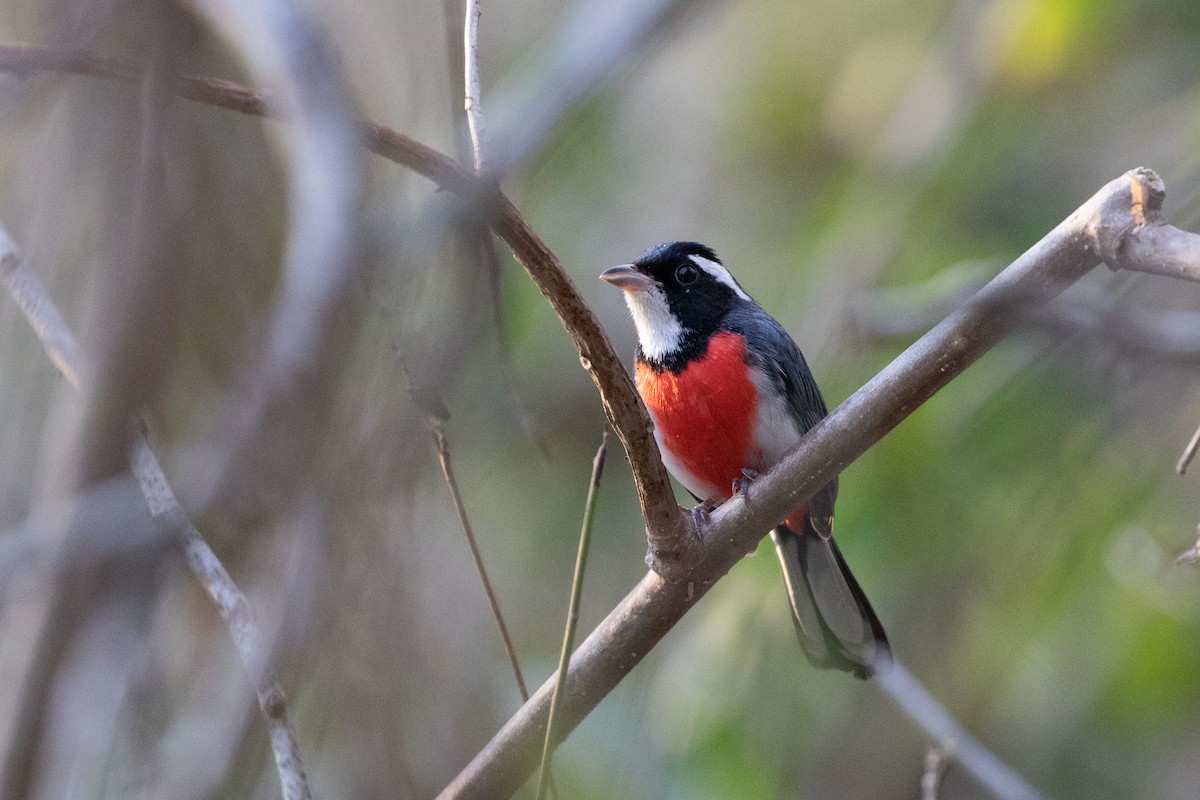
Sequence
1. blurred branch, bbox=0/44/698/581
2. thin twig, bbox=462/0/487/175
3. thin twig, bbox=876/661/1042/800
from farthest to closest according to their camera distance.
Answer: thin twig, bbox=876/661/1042/800 → thin twig, bbox=462/0/487/175 → blurred branch, bbox=0/44/698/581

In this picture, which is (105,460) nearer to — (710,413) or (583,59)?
(710,413)

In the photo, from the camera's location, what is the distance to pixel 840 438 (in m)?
2.30

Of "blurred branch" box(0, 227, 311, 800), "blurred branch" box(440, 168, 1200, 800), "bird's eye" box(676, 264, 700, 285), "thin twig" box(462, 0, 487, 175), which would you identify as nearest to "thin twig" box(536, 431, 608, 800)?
"blurred branch" box(440, 168, 1200, 800)

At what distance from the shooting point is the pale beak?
4.07 m

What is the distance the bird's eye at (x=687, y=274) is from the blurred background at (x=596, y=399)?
1.83 ft

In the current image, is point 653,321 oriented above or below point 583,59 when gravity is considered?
below

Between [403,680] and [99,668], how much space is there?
606 mm

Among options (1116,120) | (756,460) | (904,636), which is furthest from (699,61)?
(756,460)

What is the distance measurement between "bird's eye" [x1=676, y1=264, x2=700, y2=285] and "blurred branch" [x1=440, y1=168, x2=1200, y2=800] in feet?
5.86

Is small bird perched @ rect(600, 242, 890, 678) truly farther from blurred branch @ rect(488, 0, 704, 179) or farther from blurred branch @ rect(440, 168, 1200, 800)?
blurred branch @ rect(440, 168, 1200, 800)

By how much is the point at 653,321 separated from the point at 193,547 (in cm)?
221

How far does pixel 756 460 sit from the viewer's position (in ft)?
12.6

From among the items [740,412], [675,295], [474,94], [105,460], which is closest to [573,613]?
[474,94]

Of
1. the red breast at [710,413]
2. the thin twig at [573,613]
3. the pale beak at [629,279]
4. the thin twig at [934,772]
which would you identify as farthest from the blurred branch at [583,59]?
the thin twig at [934,772]
